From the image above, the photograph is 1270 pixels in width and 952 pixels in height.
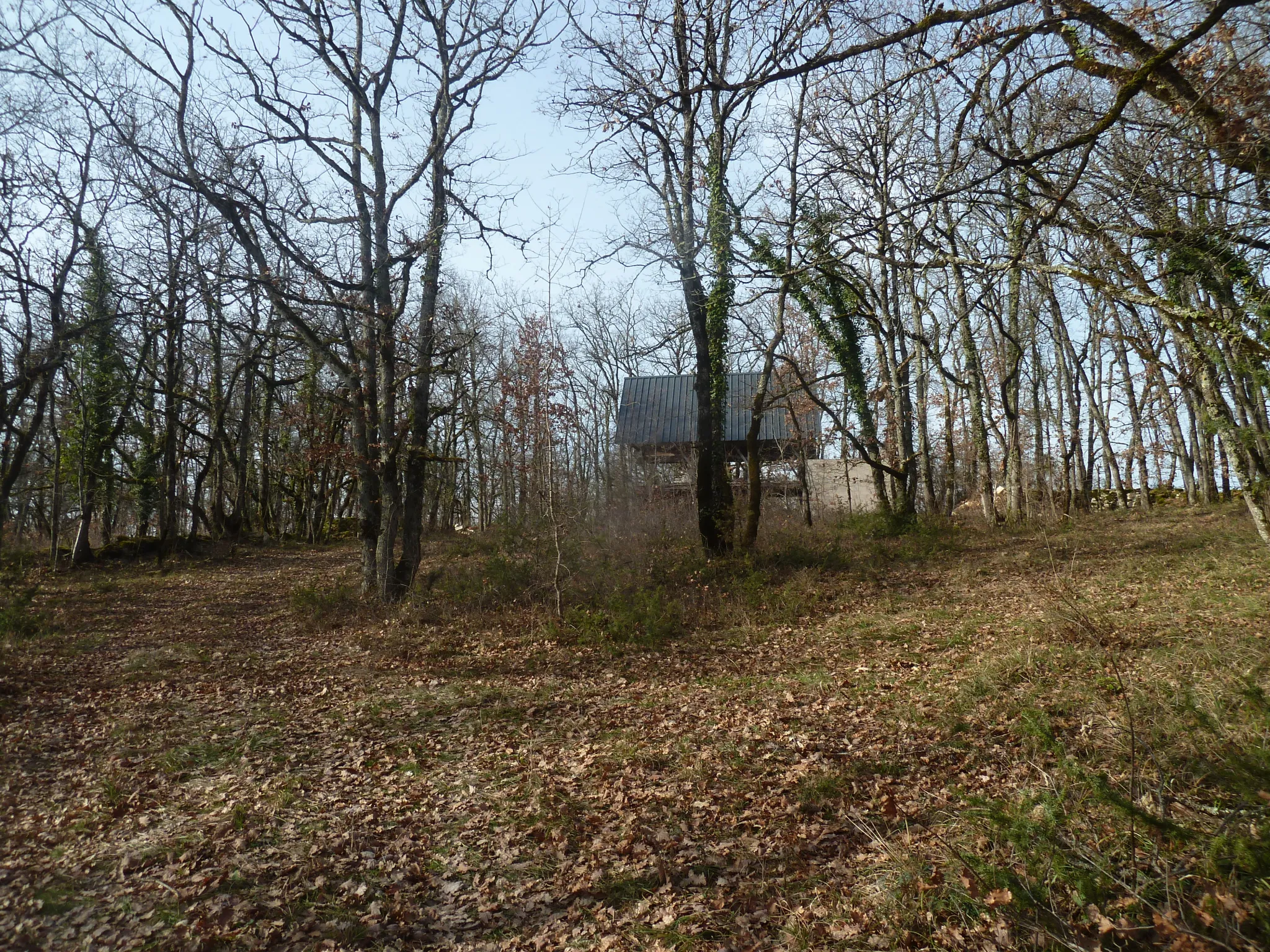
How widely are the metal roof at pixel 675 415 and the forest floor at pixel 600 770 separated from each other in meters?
14.8

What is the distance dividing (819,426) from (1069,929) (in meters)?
23.9

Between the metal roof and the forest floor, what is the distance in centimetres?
1482

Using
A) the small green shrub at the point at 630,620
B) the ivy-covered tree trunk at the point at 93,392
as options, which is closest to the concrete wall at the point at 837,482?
the small green shrub at the point at 630,620

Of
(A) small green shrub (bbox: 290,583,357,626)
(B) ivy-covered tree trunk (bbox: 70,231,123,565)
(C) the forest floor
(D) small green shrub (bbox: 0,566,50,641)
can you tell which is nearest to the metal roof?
(A) small green shrub (bbox: 290,583,357,626)

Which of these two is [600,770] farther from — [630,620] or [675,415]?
[675,415]

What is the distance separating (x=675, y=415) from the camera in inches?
1087

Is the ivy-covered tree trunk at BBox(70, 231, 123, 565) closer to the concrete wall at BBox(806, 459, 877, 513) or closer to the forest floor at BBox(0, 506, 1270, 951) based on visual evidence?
the forest floor at BBox(0, 506, 1270, 951)

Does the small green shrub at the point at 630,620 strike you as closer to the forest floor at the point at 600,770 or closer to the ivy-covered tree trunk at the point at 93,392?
the forest floor at the point at 600,770

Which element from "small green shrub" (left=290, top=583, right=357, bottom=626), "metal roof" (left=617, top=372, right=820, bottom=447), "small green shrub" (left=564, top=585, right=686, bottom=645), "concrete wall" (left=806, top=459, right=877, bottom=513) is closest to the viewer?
"small green shrub" (left=564, top=585, right=686, bottom=645)

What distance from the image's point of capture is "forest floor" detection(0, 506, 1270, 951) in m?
4.27

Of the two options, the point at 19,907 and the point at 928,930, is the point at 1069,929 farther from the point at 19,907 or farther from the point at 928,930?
the point at 19,907

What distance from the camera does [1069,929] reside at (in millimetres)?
3205

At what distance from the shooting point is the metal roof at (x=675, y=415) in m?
26.1

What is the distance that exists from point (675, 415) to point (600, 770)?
21.8 metres
